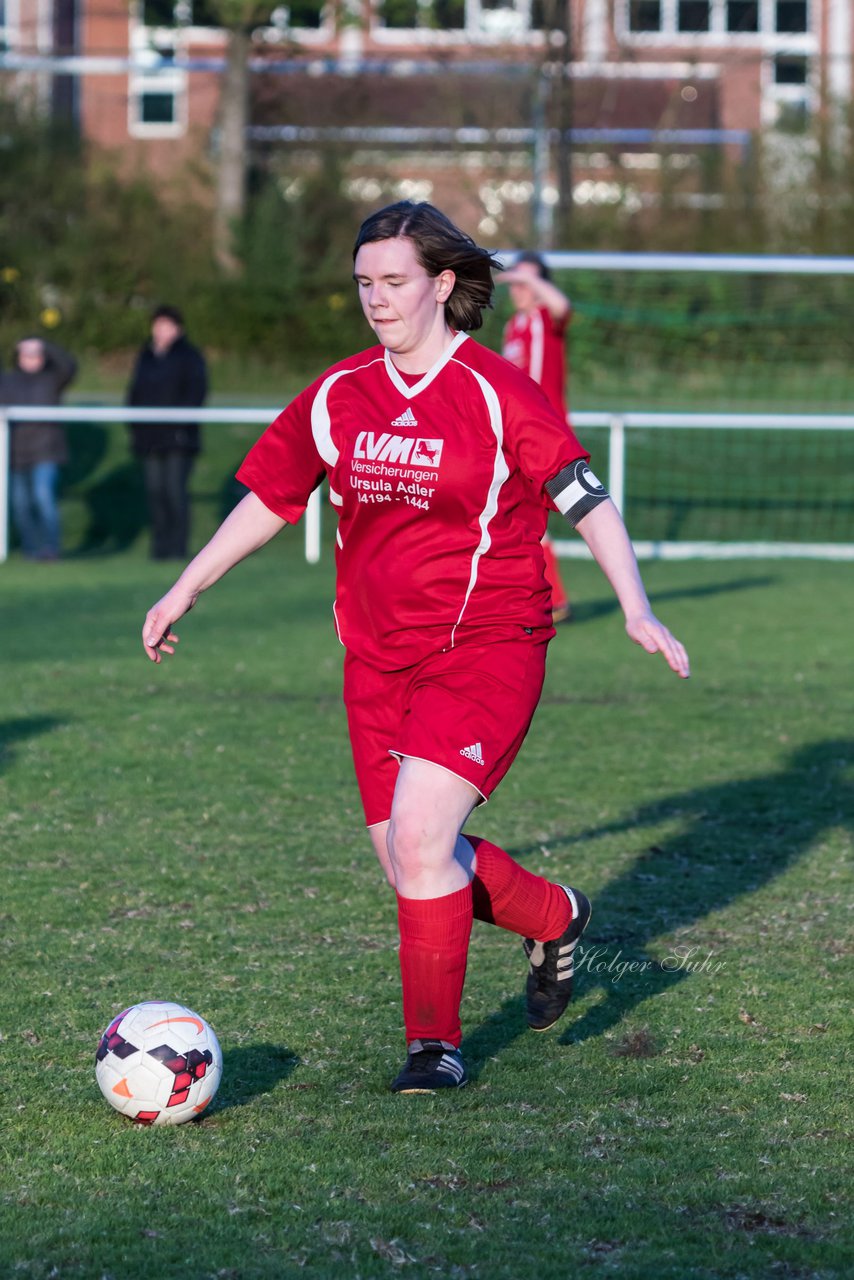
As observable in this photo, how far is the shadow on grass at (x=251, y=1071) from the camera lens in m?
3.60

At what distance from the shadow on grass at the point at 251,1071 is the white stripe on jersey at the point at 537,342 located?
6.43m

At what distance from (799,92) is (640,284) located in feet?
26.4

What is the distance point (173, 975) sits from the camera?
14.5 ft

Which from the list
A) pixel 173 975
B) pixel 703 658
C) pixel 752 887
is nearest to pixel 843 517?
pixel 703 658

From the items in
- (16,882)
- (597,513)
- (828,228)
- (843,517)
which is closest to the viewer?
(597,513)

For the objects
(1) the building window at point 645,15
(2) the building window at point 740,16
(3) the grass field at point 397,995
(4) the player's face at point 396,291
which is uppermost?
(2) the building window at point 740,16

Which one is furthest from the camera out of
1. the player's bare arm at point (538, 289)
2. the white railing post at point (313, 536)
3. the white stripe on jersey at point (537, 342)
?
the white railing post at point (313, 536)

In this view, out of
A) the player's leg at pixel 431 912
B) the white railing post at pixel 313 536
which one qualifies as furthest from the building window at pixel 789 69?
the player's leg at pixel 431 912

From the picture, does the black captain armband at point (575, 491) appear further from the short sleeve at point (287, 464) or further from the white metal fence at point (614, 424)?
the white metal fence at point (614, 424)

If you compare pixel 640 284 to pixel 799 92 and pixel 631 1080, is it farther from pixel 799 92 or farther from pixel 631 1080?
pixel 631 1080

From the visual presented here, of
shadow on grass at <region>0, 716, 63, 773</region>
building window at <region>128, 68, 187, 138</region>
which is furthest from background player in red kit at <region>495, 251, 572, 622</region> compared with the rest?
building window at <region>128, 68, 187, 138</region>

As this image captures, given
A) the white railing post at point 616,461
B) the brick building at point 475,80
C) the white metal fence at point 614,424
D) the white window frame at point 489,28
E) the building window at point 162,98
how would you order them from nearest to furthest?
the white metal fence at point 614,424
the white railing post at point 616,461
the brick building at point 475,80
the white window frame at point 489,28
the building window at point 162,98

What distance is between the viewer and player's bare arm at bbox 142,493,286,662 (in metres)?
3.88

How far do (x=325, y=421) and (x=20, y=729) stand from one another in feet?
13.9
